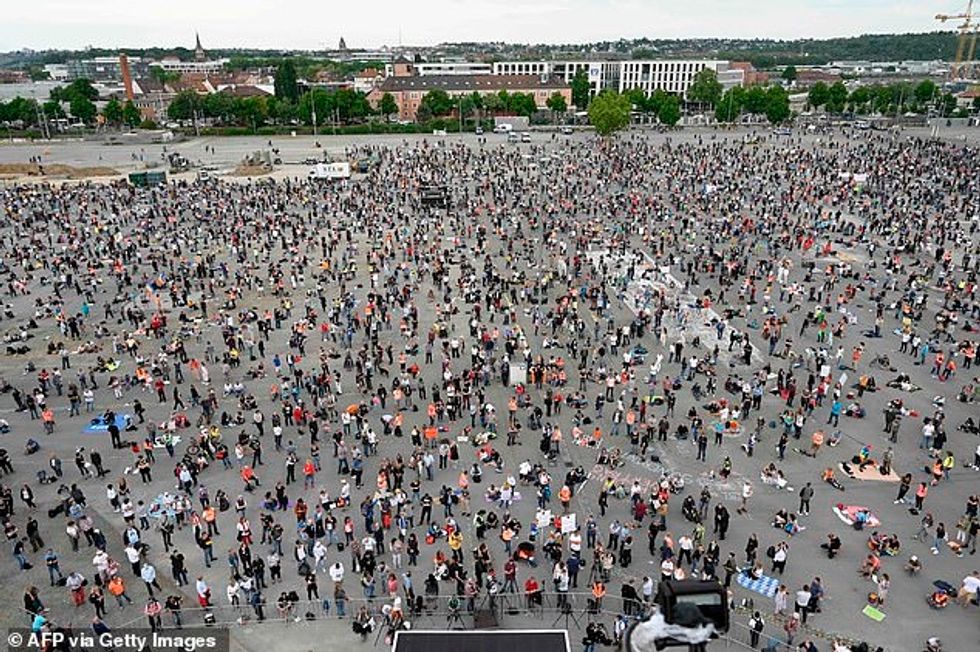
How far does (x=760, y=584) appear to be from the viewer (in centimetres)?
1623

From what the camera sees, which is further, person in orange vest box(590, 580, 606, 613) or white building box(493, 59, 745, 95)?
white building box(493, 59, 745, 95)

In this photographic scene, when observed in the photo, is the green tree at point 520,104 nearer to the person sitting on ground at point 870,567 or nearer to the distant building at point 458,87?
the distant building at point 458,87

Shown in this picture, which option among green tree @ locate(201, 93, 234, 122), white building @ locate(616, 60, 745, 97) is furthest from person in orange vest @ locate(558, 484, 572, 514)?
white building @ locate(616, 60, 745, 97)

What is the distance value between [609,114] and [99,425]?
81.1 metres

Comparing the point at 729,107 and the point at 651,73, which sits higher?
the point at 651,73

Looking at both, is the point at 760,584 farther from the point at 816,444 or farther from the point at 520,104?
the point at 520,104

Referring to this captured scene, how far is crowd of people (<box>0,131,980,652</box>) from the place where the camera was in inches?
655

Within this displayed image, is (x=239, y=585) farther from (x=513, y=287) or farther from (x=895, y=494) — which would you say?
(x=513, y=287)

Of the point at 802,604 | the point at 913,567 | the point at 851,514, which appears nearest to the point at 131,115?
the point at 851,514

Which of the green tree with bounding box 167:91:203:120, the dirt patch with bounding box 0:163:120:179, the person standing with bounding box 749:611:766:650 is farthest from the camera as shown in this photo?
the green tree with bounding box 167:91:203:120

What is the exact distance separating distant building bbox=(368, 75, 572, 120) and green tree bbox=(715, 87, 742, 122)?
102ft

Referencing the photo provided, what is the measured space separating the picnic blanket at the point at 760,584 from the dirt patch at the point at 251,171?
229ft

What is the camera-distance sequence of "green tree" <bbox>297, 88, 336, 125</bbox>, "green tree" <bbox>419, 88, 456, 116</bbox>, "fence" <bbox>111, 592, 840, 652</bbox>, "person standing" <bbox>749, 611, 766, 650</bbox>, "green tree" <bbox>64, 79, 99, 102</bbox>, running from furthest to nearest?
"green tree" <bbox>64, 79, 99, 102</bbox> < "green tree" <bbox>419, 88, 456, 116</bbox> < "green tree" <bbox>297, 88, 336, 125</bbox> < "fence" <bbox>111, 592, 840, 652</bbox> < "person standing" <bbox>749, 611, 766, 650</bbox>

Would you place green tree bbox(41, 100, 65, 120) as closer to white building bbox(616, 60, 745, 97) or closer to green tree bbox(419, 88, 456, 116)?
green tree bbox(419, 88, 456, 116)
